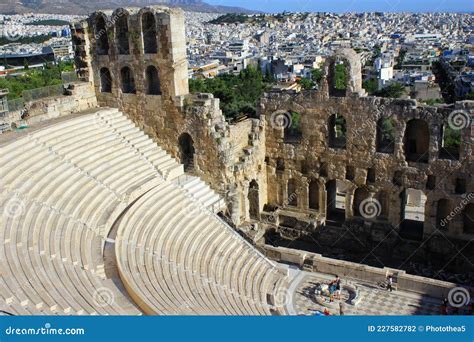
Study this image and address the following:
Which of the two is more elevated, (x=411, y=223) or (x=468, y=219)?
(x=468, y=219)

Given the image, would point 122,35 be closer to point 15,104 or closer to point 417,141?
point 15,104

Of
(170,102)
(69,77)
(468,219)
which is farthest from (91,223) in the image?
(468,219)

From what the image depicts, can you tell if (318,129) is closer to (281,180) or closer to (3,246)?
(281,180)

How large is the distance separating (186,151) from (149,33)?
17.5 feet

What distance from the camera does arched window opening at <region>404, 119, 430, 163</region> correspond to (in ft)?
69.3

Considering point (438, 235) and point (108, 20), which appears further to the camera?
point (108, 20)

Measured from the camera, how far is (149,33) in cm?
2205

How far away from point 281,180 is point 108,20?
1060cm

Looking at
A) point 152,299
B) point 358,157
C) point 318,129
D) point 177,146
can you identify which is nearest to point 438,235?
point 358,157

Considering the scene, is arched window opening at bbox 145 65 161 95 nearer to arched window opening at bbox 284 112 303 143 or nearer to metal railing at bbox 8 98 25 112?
metal railing at bbox 8 98 25 112

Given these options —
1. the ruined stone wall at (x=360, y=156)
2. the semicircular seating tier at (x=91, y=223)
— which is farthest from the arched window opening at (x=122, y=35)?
the ruined stone wall at (x=360, y=156)

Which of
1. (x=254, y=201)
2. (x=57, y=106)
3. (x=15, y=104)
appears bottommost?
(x=254, y=201)

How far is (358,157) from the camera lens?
21828mm

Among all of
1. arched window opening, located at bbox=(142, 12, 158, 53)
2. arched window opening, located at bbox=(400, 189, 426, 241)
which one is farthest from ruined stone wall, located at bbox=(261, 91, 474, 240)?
arched window opening, located at bbox=(142, 12, 158, 53)
